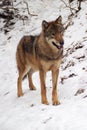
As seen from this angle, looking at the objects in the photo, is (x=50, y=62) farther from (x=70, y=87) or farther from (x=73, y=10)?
(x=73, y=10)

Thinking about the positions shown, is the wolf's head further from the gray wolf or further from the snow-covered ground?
the snow-covered ground

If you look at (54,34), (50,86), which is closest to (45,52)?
(54,34)

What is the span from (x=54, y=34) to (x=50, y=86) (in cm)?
226

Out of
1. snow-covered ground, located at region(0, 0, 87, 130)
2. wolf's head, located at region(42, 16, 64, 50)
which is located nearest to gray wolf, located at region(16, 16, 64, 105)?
wolf's head, located at region(42, 16, 64, 50)

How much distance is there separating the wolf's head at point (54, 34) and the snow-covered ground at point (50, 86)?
120 centimetres

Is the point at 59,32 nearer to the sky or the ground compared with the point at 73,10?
nearer to the sky

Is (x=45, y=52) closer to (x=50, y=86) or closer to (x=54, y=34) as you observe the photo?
(x=54, y=34)

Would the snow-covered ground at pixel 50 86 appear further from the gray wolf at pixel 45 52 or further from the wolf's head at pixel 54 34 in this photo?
the wolf's head at pixel 54 34

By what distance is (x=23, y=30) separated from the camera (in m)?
14.7

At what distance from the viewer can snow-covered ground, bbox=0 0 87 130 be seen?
290 inches

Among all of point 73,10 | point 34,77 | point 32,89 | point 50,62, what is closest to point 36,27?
point 73,10

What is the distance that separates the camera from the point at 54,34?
307 inches

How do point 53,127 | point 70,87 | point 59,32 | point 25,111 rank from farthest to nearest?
point 70,87
point 25,111
point 59,32
point 53,127

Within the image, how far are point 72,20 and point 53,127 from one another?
7.08 metres
